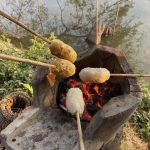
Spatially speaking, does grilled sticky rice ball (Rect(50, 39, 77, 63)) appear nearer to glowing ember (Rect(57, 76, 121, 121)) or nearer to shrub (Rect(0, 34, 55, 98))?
glowing ember (Rect(57, 76, 121, 121))

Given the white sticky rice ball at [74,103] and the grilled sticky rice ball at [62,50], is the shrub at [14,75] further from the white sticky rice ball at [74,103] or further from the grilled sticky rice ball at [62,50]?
the grilled sticky rice ball at [62,50]

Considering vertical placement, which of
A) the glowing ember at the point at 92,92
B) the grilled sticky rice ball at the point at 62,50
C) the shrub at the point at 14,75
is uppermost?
the grilled sticky rice ball at the point at 62,50

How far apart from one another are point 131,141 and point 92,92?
5.05 ft

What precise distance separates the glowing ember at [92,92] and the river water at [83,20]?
4.33 metres

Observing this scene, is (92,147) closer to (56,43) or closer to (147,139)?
(56,43)

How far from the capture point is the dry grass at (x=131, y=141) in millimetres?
4672

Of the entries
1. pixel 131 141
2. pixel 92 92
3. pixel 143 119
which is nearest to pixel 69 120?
pixel 92 92

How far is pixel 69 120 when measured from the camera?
11.1ft

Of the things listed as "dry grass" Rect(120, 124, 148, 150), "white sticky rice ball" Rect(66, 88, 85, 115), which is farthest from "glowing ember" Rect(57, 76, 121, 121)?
"dry grass" Rect(120, 124, 148, 150)

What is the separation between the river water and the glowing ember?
4332 mm

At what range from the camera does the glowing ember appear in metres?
3.52

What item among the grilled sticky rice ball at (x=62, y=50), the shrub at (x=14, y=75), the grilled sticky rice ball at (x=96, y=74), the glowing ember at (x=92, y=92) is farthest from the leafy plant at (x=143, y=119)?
the grilled sticky rice ball at (x=62, y=50)

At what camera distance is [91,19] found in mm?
9156

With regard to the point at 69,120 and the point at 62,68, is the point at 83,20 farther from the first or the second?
the point at 62,68
